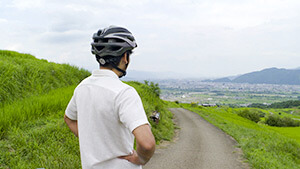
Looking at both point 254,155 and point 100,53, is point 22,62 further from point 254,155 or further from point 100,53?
point 254,155

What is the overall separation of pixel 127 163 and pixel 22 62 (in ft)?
35.9

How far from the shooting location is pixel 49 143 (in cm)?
572

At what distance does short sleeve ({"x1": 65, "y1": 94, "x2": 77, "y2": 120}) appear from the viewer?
7.45 feet

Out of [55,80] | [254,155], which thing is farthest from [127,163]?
[55,80]

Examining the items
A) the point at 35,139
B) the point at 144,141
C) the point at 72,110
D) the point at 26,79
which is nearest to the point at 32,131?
the point at 35,139

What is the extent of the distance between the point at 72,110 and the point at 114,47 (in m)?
0.86

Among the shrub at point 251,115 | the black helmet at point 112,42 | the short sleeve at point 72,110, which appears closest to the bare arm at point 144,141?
the black helmet at point 112,42

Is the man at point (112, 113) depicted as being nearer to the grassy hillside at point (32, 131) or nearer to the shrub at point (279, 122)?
the grassy hillside at point (32, 131)

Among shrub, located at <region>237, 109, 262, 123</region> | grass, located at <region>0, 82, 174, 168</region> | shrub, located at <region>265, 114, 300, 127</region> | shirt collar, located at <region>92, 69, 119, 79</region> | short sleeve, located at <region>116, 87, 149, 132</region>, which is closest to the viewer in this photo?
short sleeve, located at <region>116, 87, 149, 132</region>

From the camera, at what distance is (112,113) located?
1797 millimetres

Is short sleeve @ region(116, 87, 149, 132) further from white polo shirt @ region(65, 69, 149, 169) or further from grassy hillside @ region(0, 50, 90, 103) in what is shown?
grassy hillside @ region(0, 50, 90, 103)

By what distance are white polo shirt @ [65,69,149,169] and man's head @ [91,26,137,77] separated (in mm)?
147

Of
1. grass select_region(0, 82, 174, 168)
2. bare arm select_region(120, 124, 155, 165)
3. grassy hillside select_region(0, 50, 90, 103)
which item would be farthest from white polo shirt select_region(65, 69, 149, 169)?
grassy hillside select_region(0, 50, 90, 103)

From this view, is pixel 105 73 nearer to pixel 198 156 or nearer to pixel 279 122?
pixel 198 156
